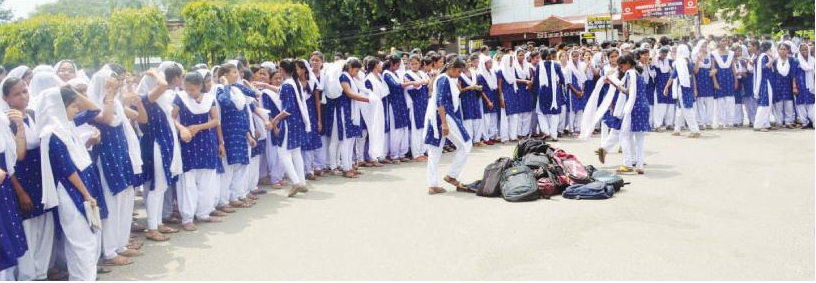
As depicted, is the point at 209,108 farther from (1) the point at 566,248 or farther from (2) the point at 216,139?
(1) the point at 566,248

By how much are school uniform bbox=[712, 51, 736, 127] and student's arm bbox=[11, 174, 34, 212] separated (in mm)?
11933

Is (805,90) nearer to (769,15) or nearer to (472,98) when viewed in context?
(472,98)

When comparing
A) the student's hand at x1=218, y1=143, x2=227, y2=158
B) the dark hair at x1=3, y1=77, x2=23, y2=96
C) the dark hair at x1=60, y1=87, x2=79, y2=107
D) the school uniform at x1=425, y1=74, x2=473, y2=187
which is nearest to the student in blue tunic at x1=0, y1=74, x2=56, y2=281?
the dark hair at x1=3, y1=77, x2=23, y2=96

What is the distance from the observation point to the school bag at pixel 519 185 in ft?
23.2

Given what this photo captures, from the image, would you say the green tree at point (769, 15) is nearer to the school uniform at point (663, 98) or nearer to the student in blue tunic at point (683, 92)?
the school uniform at point (663, 98)

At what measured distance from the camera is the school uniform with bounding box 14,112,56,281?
4.57 metres

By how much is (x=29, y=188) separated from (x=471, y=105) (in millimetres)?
7486

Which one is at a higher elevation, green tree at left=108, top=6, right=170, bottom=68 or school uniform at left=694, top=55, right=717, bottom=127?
green tree at left=108, top=6, right=170, bottom=68

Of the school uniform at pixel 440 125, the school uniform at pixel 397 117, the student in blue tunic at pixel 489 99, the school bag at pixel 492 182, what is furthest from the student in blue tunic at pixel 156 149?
the student in blue tunic at pixel 489 99

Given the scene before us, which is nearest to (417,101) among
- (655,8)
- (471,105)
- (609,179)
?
(471,105)

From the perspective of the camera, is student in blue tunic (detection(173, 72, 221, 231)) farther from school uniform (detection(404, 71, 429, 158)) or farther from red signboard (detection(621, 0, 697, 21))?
red signboard (detection(621, 0, 697, 21))

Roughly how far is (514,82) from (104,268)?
8265mm

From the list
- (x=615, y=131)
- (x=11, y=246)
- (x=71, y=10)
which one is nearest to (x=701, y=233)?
(x=615, y=131)

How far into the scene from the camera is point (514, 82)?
12133mm
